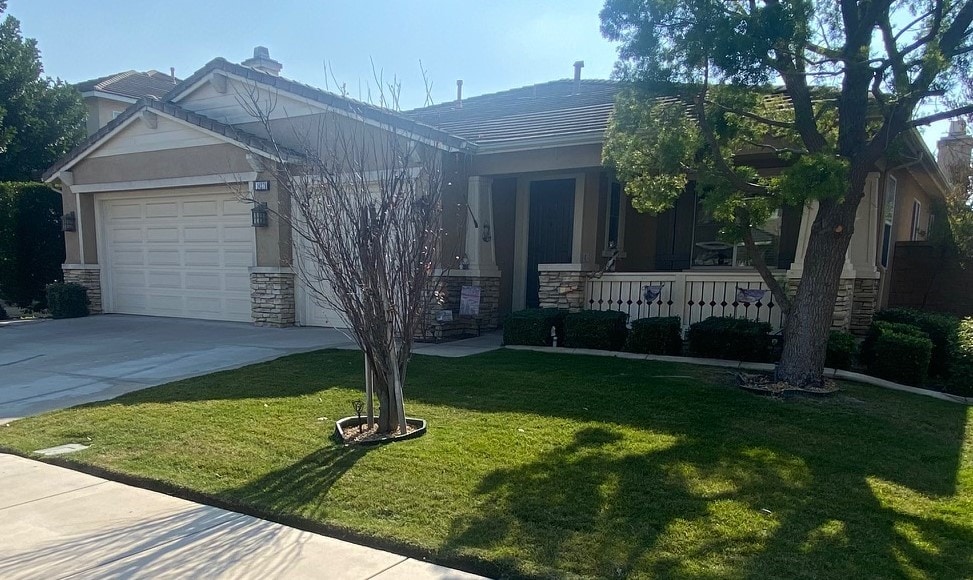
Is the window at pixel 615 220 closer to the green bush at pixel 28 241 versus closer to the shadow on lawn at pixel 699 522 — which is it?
the shadow on lawn at pixel 699 522

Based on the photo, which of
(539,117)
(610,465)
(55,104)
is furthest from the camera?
(55,104)

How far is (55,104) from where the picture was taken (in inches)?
830

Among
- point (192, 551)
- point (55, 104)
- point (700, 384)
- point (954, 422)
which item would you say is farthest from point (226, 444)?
point (55, 104)

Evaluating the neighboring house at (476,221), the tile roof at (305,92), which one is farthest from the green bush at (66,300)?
the tile roof at (305,92)

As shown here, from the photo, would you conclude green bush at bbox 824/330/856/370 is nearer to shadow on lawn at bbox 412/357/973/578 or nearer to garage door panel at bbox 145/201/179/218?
shadow on lawn at bbox 412/357/973/578

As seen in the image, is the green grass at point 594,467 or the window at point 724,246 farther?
the window at point 724,246

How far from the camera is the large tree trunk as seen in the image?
5.83 m

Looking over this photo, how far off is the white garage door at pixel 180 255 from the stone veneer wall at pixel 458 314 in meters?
4.03

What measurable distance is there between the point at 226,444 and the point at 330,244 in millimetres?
1839

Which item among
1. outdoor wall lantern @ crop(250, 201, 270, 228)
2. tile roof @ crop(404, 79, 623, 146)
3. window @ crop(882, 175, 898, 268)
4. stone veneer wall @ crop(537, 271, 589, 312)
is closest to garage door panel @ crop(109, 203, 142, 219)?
outdoor wall lantern @ crop(250, 201, 270, 228)

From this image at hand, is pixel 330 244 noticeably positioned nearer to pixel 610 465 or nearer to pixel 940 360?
pixel 610 465

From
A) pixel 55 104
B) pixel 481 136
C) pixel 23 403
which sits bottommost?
pixel 23 403

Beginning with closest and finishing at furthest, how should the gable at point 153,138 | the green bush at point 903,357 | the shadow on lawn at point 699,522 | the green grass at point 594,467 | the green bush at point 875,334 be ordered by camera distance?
the shadow on lawn at point 699,522 → the green grass at point 594,467 → the green bush at point 903,357 → the green bush at point 875,334 → the gable at point 153,138

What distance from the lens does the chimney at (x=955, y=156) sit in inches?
534
